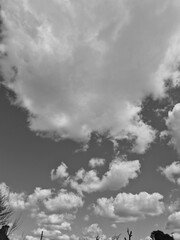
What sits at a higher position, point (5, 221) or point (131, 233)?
point (131, 233)

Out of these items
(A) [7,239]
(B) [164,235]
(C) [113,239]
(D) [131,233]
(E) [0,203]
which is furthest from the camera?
(C) [113,239]

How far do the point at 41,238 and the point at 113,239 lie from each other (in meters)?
17.7

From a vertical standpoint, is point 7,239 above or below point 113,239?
below

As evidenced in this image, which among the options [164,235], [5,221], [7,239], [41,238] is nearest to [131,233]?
[164,235]

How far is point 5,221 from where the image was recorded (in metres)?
35.9

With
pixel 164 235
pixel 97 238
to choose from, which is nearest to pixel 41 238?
pixel 97 238

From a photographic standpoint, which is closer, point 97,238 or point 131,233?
point 131,233

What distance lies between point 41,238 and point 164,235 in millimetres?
29535

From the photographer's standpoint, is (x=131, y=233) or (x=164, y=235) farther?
(x=131, y=233)

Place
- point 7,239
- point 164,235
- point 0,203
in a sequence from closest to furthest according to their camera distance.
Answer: point 0,203
point 7,239
point 164,235

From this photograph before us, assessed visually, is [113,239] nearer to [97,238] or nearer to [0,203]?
[97,238]

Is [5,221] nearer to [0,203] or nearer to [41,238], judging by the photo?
[0,203]

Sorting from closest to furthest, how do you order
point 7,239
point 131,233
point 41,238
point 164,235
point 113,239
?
1. point 7,239
2. point 164,235
3. point 131,233
4. point 41,238
5. point 113,239

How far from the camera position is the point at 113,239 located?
221 ft
